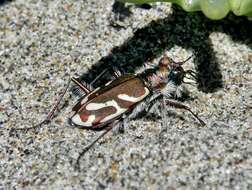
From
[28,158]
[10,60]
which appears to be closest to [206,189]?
[28,158]

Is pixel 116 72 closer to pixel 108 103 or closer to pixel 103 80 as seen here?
pixel 103 80

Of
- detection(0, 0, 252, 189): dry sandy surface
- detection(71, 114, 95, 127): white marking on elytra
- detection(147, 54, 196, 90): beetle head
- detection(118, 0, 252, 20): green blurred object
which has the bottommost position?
detection(0, 0, 252, 189): dry sandy surface

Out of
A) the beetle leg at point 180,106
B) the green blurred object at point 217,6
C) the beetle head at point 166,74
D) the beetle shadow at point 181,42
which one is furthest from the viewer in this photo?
the beetle shadow at point 181,42

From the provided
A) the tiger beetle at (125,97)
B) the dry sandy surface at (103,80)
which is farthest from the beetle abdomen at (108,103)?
the dry sandy surface at (103,80)

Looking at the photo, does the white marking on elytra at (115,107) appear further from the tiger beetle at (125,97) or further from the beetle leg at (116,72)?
the beetle leg at (116,72)

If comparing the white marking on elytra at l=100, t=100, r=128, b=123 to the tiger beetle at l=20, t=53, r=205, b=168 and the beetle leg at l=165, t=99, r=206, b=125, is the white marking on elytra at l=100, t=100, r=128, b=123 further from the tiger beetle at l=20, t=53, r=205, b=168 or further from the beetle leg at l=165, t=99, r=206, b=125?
the beetle leg at l=165, t=99, r=206, b=125

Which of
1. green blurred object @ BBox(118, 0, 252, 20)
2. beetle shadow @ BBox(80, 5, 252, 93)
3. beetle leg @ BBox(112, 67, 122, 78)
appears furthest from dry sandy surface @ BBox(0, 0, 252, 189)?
green blurred object @ BBox(118, 0, 252, 20)

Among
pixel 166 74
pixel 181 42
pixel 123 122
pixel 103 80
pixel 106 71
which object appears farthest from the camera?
pixel 181 42

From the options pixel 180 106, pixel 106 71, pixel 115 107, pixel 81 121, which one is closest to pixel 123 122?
pixel 115 107
